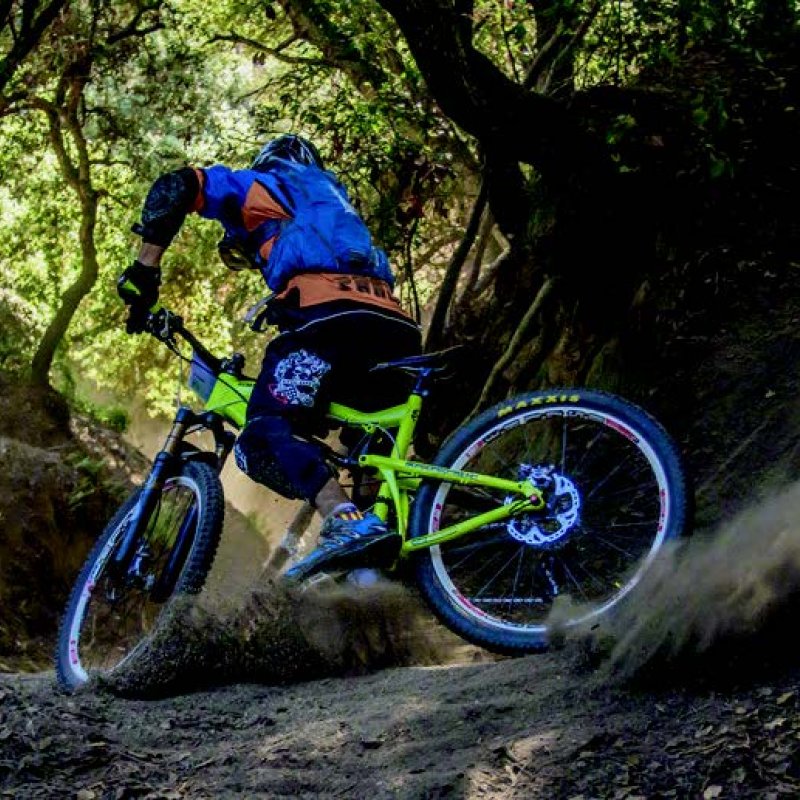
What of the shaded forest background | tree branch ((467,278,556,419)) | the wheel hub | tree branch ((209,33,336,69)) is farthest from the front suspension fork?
tree branch ((209,33,336,69))

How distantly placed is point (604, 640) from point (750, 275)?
2.84 m

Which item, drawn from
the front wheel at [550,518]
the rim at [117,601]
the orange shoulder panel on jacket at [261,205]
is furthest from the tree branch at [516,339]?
the rim at [117,601]

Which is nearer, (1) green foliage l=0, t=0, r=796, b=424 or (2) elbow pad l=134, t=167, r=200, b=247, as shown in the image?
(2) elbow pad l=134, t=167, r=200, b=247

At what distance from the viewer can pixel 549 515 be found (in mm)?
3949

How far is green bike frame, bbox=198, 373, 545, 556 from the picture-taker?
3980 mm

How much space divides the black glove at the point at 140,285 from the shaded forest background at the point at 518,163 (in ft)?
5.12

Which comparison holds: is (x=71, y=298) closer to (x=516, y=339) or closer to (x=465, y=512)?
(x=516, y=339)

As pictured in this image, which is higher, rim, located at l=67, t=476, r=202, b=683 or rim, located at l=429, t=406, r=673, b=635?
rim, located at l=67, t=476, r=202, b=683

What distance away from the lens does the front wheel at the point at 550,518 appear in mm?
3785

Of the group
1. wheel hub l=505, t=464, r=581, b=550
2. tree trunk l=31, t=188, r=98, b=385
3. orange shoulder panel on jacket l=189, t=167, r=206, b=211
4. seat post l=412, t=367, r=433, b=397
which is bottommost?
wheel hub l=505, t=464, r=581, b=550

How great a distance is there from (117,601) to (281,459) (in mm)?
1100

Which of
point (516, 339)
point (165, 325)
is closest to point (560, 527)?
point (165, 325)

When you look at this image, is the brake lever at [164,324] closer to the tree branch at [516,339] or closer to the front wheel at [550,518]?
the front wheel at [550,518]

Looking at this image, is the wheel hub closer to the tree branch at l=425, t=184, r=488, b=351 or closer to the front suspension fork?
the front suspension fork
